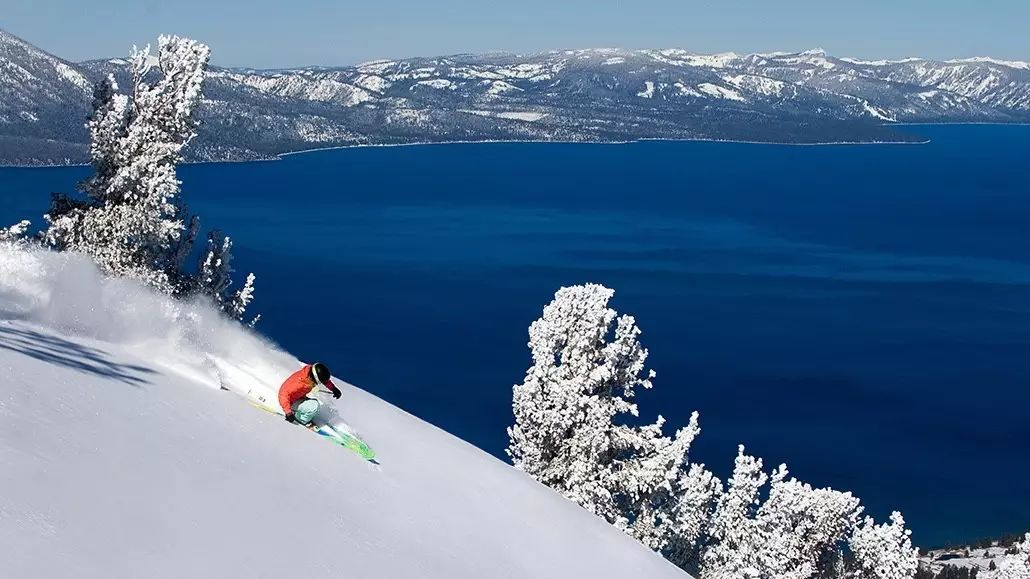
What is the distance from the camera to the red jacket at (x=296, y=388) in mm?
14109

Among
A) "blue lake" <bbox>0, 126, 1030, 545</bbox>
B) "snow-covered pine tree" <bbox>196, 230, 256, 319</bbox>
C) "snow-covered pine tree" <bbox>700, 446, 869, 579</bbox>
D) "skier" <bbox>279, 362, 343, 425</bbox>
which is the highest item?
"blue lake" <bbox>0, 126, 1030, 545</bbox>

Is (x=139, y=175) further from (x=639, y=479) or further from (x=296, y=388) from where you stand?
(x=639, y=479)

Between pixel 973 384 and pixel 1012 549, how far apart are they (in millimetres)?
42865

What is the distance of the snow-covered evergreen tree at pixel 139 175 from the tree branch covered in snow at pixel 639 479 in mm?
8963

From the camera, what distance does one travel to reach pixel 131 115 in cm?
2350

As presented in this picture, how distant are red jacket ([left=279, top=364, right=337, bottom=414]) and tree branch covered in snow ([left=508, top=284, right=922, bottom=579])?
9663mm

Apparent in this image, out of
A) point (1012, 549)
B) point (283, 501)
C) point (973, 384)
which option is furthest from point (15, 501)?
point (973, 384)

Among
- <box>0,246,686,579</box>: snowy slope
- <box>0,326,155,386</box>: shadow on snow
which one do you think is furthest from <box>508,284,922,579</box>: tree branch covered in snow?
<box>0,326,155,386</box>: shadow on snow

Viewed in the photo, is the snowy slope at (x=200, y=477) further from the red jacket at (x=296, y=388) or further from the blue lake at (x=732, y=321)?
the blue lake at (x=732, y=321)

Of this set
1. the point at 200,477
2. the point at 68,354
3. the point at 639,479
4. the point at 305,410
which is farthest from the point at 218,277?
the point at 200,477

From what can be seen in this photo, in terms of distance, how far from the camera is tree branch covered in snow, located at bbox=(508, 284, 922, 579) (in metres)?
23.4

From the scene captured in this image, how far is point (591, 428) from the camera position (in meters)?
23.1

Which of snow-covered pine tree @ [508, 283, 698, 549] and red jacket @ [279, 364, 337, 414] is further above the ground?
snow-covered pine tree @ [508, 283, 698, 549]

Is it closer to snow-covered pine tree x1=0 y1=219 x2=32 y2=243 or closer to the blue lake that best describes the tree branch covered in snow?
snow-covered pine tree x1=0 y1=219 x2=32 y2=243
